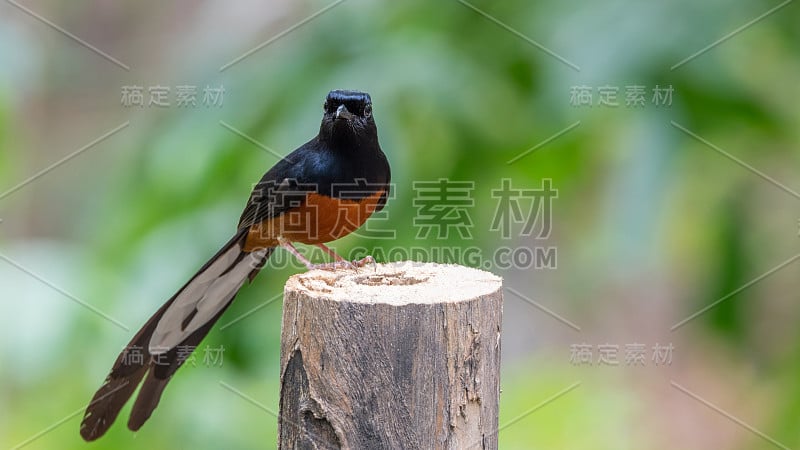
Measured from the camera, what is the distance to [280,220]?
276 cm

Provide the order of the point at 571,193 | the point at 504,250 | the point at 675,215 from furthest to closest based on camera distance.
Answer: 1. the point at 504,250
2. the point at 571,193
3. the point at 675,215

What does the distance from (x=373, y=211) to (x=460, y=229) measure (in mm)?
313

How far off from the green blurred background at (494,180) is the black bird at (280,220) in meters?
0.06

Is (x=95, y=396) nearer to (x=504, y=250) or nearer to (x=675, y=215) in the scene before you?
(x=504, y=250)

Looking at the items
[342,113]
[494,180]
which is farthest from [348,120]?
[494,180]

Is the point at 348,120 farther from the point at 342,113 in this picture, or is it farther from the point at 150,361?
the point at 150,361

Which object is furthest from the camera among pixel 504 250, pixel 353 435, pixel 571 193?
pixel 504 250

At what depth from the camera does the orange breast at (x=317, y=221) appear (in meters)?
2.64

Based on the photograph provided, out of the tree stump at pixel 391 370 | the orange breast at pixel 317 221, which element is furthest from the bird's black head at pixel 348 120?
the tree stump at pixel 391 370

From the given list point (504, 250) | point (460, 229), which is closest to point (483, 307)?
point (460, 229)

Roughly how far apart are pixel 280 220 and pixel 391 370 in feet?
3.74

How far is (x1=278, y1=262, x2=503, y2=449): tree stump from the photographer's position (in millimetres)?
1734

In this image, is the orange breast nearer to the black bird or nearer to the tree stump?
the black bird

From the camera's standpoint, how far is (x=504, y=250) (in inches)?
117
